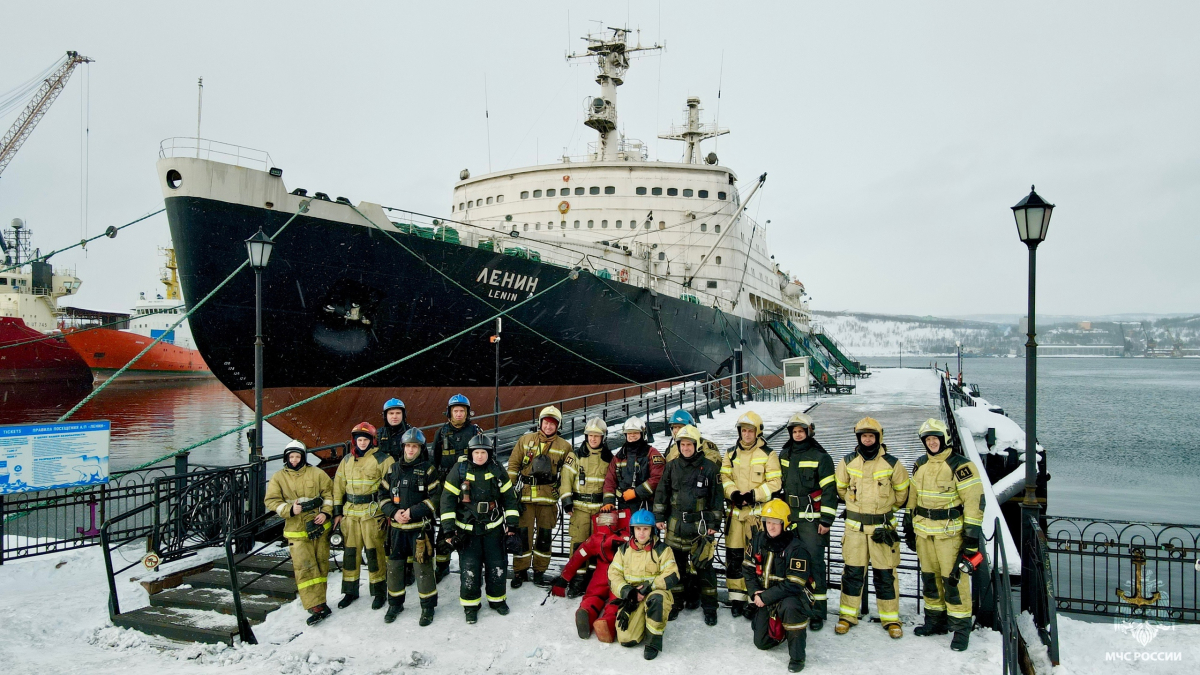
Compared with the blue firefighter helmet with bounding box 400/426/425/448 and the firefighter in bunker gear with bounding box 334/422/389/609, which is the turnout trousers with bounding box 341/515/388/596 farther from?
the blue firefighter helmet with bounding box 400/426/425/448

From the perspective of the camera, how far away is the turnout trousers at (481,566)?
5.60 metres

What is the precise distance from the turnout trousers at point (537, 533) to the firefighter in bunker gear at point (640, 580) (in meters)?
1.26

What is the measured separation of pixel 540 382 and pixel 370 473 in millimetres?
10089

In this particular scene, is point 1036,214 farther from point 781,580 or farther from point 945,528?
point 781,580

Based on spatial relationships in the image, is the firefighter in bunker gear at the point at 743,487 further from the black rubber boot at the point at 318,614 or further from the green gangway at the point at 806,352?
the green gangway at the point at 806,352

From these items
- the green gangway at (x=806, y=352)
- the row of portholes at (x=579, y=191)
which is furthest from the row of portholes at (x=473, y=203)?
the green gangway at (x=806, y=352)

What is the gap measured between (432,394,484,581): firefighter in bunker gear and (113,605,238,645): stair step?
1.77 metres

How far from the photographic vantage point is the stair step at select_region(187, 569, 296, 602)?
20.6ft

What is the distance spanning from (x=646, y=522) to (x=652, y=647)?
0.86 meters

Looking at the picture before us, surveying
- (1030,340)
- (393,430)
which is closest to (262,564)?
(393,430)

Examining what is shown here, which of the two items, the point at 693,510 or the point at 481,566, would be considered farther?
the point at 481,566

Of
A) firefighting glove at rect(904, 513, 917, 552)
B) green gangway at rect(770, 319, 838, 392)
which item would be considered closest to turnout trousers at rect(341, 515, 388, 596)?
Answer: firefighting glove at rect(904, 513, 917, 552)

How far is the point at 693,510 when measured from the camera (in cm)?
544

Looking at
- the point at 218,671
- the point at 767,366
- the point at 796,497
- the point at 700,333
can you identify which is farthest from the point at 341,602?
the point at 767,366
